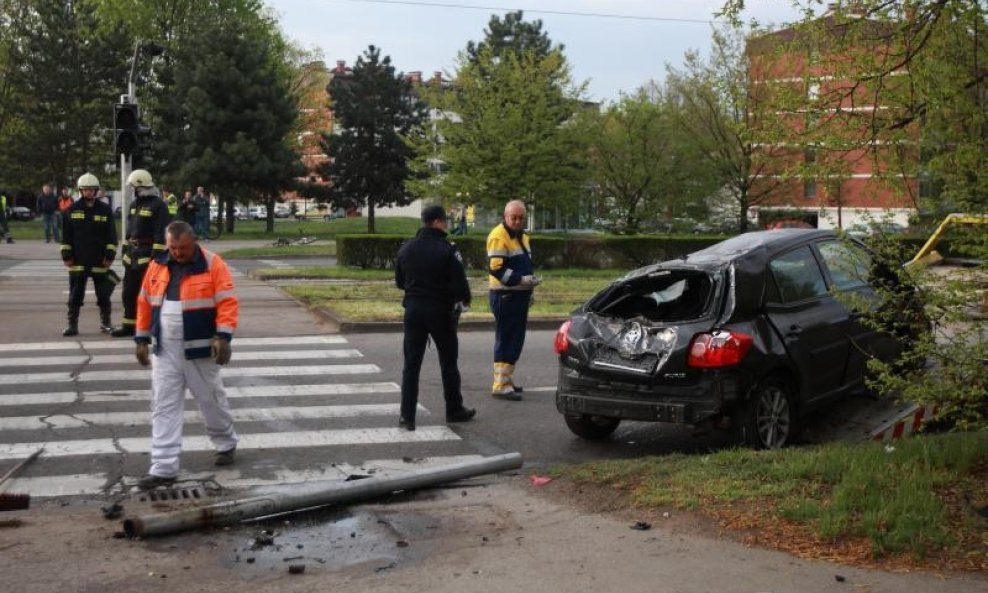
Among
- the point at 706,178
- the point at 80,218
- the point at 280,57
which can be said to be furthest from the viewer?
the point at 280,57

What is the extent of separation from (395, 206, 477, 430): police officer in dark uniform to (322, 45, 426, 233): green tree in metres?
43.1

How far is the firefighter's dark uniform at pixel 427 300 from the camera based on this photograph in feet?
29.7

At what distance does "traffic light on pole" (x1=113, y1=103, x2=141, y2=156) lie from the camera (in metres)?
20.3

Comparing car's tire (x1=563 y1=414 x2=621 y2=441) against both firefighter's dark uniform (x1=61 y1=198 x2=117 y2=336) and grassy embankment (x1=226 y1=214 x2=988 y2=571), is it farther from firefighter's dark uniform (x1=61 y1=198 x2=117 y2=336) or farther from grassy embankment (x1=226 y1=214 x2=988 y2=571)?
firefighter's dark uniform (x1=61 y1=198 x2=117 y2=336)

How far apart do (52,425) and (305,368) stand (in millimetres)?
3326

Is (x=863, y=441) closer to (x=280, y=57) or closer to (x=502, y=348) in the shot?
(x=502, y=348)

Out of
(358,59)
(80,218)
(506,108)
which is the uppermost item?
(358,59)

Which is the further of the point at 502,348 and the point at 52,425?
the point at 502,348

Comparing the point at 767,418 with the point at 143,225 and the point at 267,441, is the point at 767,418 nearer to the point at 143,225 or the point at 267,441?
the point at 267,441

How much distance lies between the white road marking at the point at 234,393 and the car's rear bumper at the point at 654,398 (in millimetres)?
2998

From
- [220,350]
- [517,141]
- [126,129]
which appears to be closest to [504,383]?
[220,350]

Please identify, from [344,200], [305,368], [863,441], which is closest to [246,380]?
[305,368]

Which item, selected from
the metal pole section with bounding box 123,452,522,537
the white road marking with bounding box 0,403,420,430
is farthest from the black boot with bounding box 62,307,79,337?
the metal pole section with bounding box 123,452,522,537

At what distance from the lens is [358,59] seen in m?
53.5
